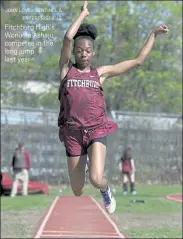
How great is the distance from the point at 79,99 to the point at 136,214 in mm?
11382

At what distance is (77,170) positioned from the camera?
Answer: 553 centimetres

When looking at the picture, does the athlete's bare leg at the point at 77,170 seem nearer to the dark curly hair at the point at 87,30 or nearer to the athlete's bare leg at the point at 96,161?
the athlete's bare leg at the point at 96,161

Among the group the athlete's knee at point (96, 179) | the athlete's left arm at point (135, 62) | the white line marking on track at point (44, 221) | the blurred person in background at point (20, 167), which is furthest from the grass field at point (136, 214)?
the athlete's left arm at point (135, 62)

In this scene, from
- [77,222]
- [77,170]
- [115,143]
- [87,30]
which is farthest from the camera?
[115,143]

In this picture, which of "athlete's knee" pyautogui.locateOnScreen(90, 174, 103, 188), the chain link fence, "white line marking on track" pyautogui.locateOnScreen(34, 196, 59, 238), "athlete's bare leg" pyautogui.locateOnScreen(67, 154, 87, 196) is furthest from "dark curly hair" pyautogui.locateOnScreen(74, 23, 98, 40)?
the chain link fence

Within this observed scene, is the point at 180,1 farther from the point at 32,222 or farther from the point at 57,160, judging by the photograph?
the point at 32,222

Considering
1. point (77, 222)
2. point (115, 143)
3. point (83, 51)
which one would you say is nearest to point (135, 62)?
point (83, 51)

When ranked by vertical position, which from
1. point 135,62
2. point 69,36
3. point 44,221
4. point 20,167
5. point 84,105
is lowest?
point 44,221

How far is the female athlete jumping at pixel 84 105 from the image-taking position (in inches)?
206

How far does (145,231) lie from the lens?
43.7ft

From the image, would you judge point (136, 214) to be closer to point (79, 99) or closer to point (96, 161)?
point (96, 161)

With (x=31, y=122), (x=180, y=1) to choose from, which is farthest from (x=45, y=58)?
(x=180, y=1)

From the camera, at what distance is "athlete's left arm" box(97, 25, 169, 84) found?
5414mm

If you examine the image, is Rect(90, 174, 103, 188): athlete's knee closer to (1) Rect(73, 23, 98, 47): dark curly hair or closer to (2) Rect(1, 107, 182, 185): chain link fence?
(1) Rect(73, 23, 98, 47): dark curly hair
